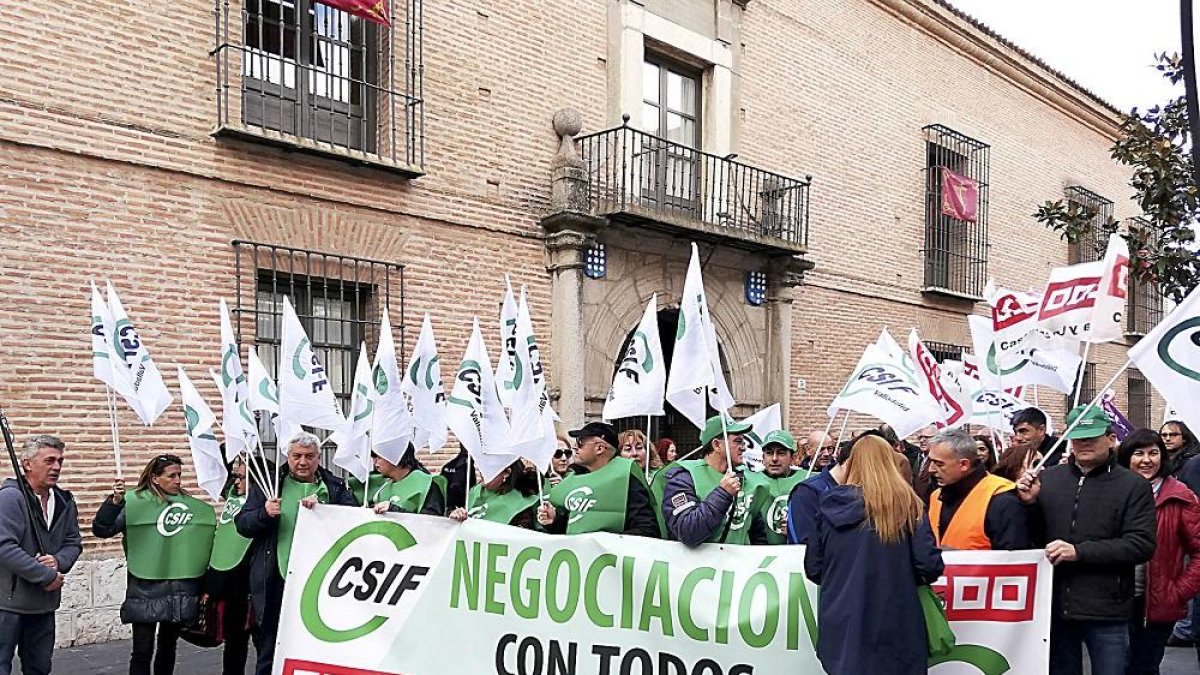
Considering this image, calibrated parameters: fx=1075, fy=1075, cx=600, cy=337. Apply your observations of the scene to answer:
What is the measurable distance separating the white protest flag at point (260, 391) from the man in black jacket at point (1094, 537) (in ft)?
14.9

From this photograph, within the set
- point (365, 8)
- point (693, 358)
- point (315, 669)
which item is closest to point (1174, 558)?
point (693, 358)

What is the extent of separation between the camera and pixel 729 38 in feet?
44.7

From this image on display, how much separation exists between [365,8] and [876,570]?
7485mm

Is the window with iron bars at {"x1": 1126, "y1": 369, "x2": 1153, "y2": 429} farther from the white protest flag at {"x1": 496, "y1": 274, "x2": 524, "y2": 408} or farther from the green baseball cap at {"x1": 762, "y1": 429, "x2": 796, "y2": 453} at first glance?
the white protest flag at {"x1": 496, "y1": 274, "x2": 524, "y2": 408}

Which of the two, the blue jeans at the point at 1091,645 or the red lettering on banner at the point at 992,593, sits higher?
the red lettering on banner at the point at 992,593

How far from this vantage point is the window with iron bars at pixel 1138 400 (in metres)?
23.6

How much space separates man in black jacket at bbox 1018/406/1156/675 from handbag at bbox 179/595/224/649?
451 centimetres

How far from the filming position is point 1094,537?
4.82 m

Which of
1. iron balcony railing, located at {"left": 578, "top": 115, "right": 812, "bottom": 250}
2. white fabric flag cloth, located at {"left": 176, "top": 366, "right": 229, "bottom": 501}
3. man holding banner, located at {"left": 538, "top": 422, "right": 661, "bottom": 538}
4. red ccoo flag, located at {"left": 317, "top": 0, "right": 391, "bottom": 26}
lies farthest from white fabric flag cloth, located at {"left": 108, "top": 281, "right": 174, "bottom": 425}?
iron balcony railing, located at {"left": 578, "top": 115, "right": 812, "bottom": 250}

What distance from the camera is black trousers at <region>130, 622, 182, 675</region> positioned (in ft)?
19.7

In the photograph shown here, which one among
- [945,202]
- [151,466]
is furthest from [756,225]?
[151,466]

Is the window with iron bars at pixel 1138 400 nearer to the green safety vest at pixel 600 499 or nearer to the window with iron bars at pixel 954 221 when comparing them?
the window with iron bars at pixel 954 221

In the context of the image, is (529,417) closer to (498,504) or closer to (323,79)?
(498,504)

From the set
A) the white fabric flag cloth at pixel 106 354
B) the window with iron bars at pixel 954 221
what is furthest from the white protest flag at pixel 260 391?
the window with iron bars at pixel 954 221
